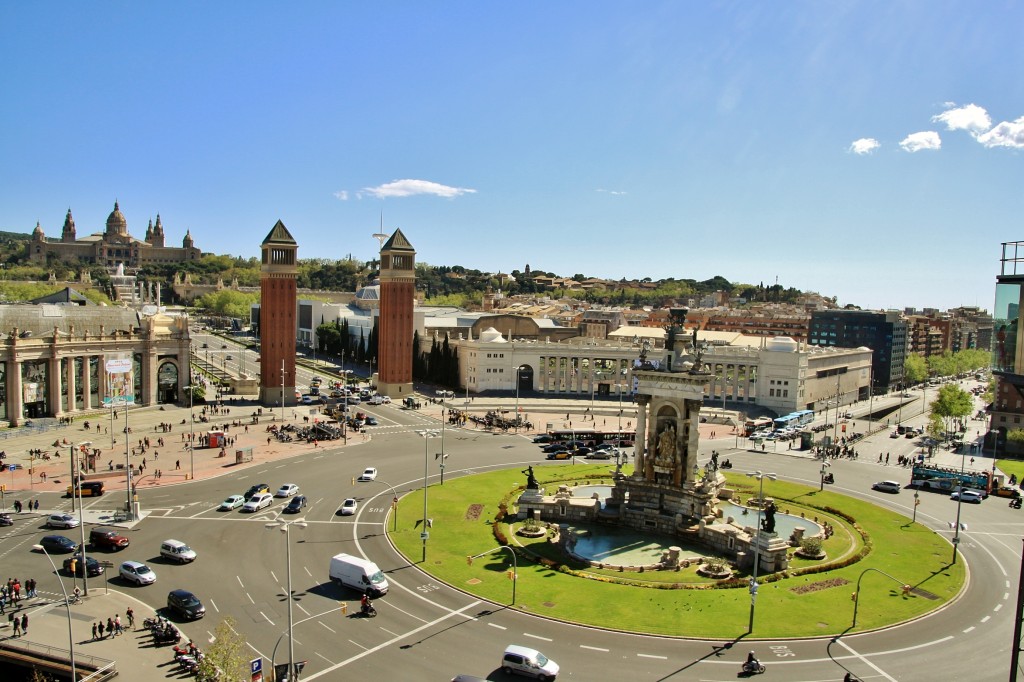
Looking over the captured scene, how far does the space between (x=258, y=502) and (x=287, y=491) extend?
3.95 m

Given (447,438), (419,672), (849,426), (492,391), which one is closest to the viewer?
(419,672)

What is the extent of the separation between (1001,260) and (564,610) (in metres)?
65.6

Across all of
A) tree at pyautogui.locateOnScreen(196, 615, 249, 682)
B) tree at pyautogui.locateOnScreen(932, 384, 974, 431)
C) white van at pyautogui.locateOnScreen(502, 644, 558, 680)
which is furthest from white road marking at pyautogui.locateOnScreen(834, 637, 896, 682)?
tree at pyautogui.locateOnScreen(932, 384, 974, 431)

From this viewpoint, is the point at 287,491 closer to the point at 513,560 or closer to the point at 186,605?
the point at 186,605

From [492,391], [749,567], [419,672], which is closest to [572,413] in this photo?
[492,391]

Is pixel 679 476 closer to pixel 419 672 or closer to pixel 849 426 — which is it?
pixel 419 672

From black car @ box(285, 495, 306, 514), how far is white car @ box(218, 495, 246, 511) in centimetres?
416

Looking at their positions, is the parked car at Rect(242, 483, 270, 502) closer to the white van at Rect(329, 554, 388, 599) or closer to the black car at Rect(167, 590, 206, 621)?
the white van at Rect(329, 554, 388, 599)

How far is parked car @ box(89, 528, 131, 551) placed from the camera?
4684 centimetres

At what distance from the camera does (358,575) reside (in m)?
40.8

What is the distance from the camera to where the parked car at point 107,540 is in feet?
154

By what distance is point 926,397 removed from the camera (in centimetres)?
15162

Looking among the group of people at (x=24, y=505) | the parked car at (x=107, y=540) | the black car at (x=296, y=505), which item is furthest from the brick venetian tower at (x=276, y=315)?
the parked car at (x=107, y=540)

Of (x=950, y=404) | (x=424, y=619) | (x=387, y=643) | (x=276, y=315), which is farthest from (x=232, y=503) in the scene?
(x=950, y=404)
